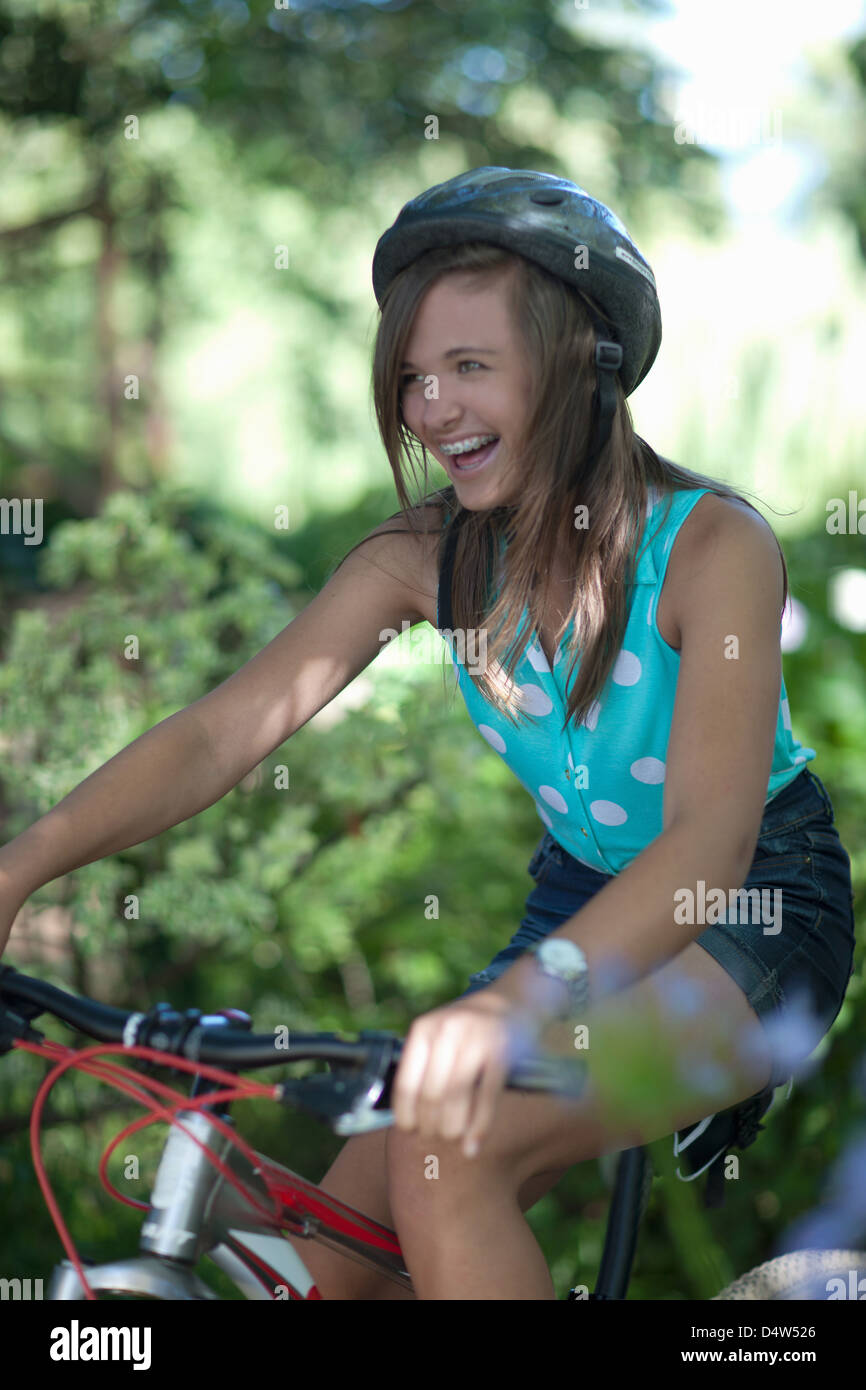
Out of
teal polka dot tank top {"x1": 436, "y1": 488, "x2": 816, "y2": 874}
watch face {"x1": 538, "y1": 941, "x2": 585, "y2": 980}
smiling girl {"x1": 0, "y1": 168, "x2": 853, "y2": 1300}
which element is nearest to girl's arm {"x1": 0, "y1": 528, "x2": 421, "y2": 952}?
smiling girl {"x1": 0, "y1": 168, "x2": 853, "y2": 1300}

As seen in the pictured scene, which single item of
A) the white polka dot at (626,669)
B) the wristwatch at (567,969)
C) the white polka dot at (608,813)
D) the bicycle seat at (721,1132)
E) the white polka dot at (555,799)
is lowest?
the bicycle seat at (721,1132)

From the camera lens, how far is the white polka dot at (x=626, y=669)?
6.27 feet

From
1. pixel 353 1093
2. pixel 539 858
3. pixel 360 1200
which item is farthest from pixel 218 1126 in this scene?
pixel 539 858

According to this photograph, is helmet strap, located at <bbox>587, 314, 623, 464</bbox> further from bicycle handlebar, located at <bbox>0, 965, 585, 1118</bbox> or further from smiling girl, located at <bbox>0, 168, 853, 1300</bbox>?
bicycle handlebar, located at <bbox>0, 965, 585, 1118</bbox>

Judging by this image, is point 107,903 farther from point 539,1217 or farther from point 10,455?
point 10,455

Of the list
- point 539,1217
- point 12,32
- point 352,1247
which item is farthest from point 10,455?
point 352,1247

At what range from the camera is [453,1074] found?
1.17 meters

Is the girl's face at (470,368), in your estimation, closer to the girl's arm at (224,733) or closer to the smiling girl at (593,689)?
the smiling girl at (593,689)

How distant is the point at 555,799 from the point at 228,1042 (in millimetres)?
886

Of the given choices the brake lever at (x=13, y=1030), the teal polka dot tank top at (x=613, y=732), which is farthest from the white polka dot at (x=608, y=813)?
the brake lever at (x=13, y=1030)

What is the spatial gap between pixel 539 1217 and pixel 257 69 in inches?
141

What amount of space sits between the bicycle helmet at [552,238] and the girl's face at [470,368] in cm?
7

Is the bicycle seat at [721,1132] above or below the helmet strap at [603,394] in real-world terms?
below

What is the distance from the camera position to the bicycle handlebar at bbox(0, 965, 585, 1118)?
3.86ft
